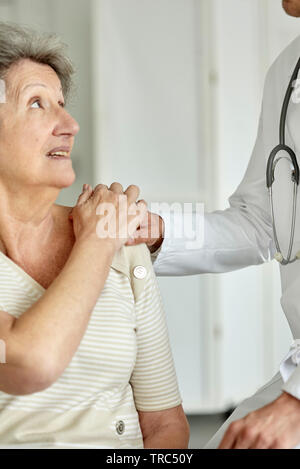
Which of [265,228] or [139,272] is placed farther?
[265,228]

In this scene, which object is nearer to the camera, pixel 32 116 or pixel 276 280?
pixel 32 116

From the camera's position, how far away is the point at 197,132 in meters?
3.15

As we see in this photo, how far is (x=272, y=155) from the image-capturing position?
1395 mm

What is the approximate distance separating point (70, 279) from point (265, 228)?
64 centimetres

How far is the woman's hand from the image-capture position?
1.17 m

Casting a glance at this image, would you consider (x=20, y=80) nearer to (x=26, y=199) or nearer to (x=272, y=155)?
(x=26, y=199)

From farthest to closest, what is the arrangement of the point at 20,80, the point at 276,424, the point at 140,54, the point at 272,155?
the point at 140,54 → the point at 272,155 → the point at 20,80 → the point at 276,424

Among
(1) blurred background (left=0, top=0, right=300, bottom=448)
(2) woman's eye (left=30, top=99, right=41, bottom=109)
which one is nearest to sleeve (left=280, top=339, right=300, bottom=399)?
(2) woman's eye (left=30, top=99, right=41, bottom=109)

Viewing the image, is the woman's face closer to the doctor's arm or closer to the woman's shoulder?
the woman's shoulder

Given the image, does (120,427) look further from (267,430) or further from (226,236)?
(226,236)

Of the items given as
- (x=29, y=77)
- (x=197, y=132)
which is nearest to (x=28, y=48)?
(x=29, y=77)

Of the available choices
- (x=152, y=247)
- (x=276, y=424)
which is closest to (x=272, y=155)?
(x=152, y=247)

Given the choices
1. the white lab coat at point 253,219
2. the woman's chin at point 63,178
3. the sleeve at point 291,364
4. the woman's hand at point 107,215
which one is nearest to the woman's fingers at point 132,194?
the woman's hand at point 107,215

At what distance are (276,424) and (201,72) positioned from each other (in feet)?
7.83
